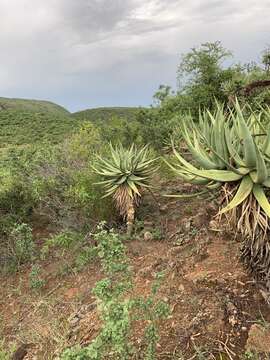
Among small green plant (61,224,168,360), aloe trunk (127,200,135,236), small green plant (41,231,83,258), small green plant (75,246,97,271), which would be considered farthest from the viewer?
aloe trunk (127,200,135,236)

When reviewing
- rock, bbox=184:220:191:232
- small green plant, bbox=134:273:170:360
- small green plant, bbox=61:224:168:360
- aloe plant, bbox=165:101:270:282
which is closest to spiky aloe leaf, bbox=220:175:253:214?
aloe plant, bbox=165:101:270:282

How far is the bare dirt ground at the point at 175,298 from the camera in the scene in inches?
141

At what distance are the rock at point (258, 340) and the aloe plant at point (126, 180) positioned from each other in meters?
3.68

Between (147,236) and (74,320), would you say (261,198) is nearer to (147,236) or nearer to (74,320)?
(74,320)

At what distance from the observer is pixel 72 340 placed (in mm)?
4258

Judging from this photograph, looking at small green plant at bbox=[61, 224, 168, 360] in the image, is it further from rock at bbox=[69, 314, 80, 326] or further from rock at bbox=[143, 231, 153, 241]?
rock at bbox=[143, 231, 153, 241]

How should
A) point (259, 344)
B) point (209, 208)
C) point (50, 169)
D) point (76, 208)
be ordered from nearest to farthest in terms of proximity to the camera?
point (259, 344) < point (209, 208) < point (76, 208) < point (50, 169)

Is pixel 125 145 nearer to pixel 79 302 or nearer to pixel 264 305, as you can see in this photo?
pixel 79 302

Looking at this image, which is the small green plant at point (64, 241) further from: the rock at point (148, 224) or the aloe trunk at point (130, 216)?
the rock at point (148, 224)

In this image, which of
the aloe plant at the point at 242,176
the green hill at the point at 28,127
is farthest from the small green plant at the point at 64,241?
the green hill at the point at 28,127

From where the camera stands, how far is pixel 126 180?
711 cm

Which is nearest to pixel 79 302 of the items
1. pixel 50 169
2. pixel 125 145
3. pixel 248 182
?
pixel 248 182

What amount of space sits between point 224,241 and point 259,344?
2260 millimetres

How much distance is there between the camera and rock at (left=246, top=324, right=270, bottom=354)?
3260 mm
